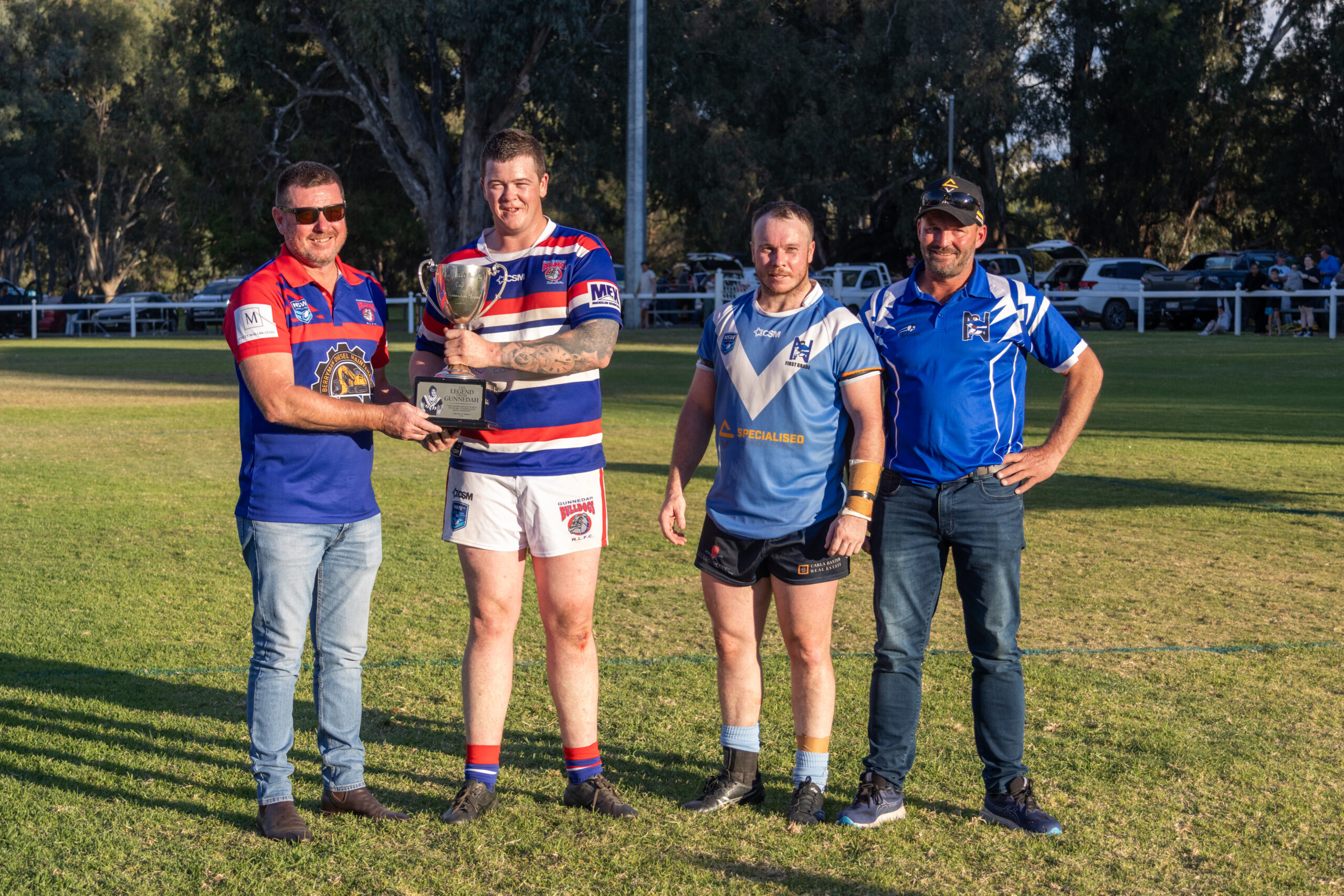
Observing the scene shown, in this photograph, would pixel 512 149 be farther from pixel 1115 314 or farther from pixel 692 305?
pixel 692 305

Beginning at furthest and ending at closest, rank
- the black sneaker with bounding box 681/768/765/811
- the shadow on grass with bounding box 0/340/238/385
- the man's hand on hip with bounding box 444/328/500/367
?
the shadow on grass with bounding box 0/340/238/385 → the black sneaker with bounding box 681/768/765/811 → the man's hand on hip with bounding box 444/328/500/367

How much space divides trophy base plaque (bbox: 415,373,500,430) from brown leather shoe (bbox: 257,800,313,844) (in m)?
1.29

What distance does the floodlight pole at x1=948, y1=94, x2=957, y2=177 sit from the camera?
137 feet

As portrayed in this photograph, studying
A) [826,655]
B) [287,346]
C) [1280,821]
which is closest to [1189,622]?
[1280,821]

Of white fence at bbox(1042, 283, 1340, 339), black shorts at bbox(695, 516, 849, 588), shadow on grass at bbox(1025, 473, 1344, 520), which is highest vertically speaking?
white fence at bbox(1042, 283, 1340, 339)

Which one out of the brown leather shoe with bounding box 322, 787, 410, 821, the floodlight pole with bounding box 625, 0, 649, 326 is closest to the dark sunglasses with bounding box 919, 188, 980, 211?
the brown leather shoe with bounding box 322, 787, 410, 821

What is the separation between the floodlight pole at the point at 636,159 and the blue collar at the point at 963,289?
30914mm

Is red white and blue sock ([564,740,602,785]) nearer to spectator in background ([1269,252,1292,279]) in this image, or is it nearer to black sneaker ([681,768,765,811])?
black sneaker ([681,768,765,811])

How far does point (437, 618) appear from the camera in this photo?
680cm

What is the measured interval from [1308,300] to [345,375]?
29.8 m

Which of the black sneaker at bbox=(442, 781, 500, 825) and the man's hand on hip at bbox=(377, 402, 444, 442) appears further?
the black sneaker at bbox=(442, 781, 500, 825)

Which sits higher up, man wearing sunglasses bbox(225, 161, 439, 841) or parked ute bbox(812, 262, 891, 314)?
parked ute bbox(812, 262, 891, 314)

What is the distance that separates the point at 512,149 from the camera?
13.4 feet

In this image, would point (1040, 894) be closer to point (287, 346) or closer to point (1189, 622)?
point (287, 346)
